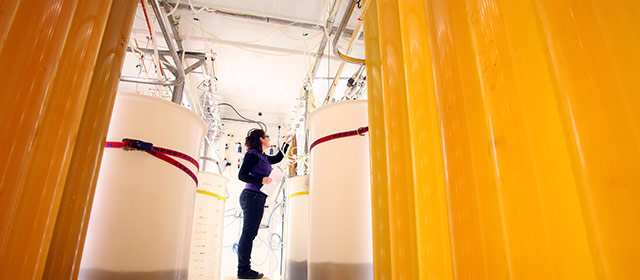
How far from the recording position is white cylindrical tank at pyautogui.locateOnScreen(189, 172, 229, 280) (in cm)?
249

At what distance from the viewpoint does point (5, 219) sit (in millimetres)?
452

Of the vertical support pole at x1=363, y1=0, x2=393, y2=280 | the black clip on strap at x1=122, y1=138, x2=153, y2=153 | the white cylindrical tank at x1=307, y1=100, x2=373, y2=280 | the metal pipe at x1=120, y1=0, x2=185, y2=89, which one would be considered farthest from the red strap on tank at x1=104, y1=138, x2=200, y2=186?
the vertical support pole at x1=363, y1=0, x2=393, y2=280

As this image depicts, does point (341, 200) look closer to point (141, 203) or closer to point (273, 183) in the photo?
point (141, 203)

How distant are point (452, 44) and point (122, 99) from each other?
1.32 metres

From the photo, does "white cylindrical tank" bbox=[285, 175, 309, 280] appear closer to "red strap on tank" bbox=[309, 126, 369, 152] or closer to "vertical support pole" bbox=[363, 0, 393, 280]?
"red strap on tank" bbox=[309, 126, 369, 152]

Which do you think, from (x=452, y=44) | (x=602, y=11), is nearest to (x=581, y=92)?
(x=602, y=11)

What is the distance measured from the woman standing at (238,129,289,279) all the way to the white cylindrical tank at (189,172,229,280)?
0.25 meters

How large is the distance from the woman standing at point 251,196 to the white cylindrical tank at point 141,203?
107 centimetres

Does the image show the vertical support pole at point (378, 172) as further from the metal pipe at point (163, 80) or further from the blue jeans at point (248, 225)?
the blue jeans at point (248, 225)

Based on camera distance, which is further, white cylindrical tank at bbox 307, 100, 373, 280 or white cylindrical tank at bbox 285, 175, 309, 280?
white cylindrical tank at bbox 285, 175, 309, 280

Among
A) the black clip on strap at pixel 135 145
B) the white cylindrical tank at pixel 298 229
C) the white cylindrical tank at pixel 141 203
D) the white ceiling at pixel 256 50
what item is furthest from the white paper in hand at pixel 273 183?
the black clip on strap at pixel 135 145

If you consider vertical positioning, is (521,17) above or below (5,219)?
above

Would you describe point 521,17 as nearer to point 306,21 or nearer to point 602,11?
point 602,11

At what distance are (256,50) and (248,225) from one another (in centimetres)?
212
